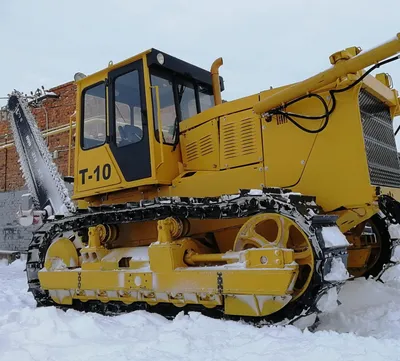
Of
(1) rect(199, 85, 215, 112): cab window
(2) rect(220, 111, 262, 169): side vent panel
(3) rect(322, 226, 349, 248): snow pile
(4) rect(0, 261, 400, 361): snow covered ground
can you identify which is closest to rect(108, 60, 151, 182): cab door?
(2) rect(220, 111, 262, 169): side vent panel

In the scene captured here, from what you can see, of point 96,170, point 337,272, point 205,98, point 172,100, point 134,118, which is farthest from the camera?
point 205,98

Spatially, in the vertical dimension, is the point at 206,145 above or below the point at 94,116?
below

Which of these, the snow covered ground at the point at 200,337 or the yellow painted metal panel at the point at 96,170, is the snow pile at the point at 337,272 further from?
the yellow painted metal panel at the point at 96,170

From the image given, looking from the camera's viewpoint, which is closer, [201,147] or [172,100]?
[201,147]

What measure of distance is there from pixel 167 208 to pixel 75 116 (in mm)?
2724

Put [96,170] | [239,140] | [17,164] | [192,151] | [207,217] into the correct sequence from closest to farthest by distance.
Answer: [207,217]
[239,140]
[192,151]
[96,170]
[17,164]

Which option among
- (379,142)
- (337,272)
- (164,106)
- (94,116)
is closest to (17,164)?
(94,116)

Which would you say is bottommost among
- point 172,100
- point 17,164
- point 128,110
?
point 128,110

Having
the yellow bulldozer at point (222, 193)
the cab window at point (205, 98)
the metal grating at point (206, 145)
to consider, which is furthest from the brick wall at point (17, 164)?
the metal grating at point (206, 145)

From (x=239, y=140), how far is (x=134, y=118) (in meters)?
1.47

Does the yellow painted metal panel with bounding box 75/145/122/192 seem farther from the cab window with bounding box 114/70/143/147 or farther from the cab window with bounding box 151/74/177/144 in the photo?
the cab window with bounding box 151/74/177/144

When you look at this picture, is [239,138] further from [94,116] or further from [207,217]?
[94,116]

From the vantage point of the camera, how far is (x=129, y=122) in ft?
20.7

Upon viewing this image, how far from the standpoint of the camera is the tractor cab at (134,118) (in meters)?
6.05
